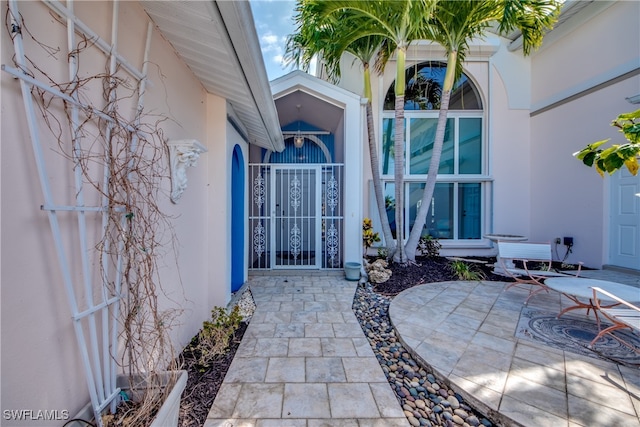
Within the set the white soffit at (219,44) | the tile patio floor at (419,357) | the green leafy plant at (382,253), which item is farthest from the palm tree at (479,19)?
the tile patio floor at (419,357)

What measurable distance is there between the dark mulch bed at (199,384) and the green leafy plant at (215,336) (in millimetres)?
59

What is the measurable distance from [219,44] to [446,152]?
7.14 metres

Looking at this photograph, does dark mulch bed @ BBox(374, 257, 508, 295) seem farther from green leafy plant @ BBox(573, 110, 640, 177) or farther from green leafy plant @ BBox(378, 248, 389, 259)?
green leafy plant @ BBox(573, 110, 640, 177)

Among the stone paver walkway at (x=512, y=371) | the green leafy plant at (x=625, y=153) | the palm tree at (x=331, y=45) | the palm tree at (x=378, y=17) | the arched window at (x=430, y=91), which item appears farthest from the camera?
the arched window at (x=430, y=91)

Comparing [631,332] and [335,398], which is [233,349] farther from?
[631,332]

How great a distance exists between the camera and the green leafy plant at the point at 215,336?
263 cm

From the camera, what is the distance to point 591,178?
6020 millimetres

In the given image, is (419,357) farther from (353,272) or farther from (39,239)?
(39,239)

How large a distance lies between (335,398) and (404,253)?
13.4ft

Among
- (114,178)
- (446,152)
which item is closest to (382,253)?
(446,152)

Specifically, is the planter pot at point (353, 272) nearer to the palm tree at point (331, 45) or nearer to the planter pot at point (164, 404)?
the palm tree at point (331, 45)

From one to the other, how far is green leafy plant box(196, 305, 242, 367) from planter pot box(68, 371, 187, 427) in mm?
874

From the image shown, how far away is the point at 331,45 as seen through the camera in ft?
16.3

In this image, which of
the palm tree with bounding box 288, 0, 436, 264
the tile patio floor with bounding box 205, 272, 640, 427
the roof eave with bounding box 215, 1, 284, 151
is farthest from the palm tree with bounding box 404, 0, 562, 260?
the tile patio floor with bounding box 205, 272, 640, 427
